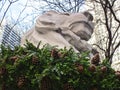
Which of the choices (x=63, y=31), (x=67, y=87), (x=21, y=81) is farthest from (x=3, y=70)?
(x=63, y=31)

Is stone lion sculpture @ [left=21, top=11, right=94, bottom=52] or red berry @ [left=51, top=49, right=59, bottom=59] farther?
stone lion sculpture @ [left=21, top=11, right=94, bottom=52]

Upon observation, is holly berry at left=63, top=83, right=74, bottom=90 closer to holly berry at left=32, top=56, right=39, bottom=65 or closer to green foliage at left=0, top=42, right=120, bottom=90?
green foliage at left=0, top=42, right=120, bottom=90

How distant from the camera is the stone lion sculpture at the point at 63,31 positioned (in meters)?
4.41

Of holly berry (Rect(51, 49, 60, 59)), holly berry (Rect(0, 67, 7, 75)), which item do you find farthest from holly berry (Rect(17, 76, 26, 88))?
holly berry (Rect(51, 49, 60, 59))

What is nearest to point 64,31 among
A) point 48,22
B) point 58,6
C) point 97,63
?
point 48,22

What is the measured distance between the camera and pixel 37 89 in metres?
2.55

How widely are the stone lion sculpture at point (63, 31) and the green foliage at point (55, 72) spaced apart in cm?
141

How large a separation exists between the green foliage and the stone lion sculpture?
4.64 feet

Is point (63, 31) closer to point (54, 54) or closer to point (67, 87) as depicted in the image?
point (54, 54)

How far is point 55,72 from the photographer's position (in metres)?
2.49

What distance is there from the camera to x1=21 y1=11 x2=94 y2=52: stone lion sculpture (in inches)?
173

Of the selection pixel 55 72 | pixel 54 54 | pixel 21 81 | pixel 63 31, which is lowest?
pixel 21 81

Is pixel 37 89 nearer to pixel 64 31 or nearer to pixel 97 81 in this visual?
pixel 97 81

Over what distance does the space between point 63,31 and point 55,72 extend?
2.23 m
